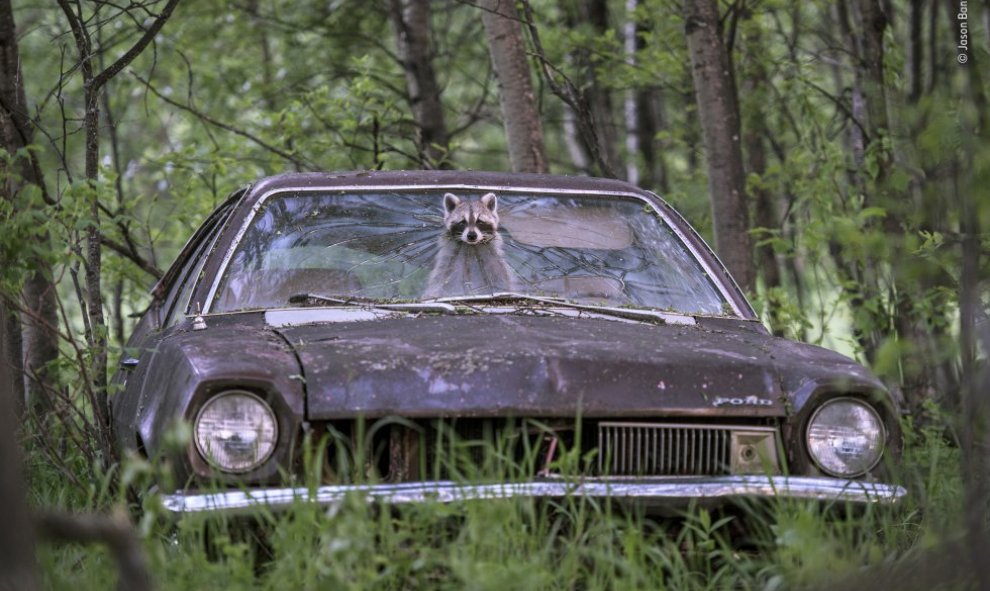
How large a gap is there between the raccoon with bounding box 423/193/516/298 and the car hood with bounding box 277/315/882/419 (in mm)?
577

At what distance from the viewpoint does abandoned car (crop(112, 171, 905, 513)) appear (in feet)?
10.9

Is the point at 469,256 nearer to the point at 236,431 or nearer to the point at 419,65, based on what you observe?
the point at 236,431

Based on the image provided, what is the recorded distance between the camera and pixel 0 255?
16.1 feet

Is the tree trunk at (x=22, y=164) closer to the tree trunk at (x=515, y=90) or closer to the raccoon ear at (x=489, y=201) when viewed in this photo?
the raccoon ear at (x=489, y=201)

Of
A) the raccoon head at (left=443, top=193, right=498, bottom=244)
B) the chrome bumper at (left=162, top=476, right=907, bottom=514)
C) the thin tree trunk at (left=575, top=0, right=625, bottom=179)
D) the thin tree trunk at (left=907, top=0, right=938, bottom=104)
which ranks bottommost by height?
the chrome bumper at (left=162, top=476, right=907, bottom=514)

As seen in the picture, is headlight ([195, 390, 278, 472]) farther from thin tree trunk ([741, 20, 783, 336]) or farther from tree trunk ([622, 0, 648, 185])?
tree trunk ([622, 0, 648, 185])

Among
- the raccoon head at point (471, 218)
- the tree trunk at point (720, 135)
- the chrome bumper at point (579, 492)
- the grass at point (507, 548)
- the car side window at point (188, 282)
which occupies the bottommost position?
the grass at point (507, 548)

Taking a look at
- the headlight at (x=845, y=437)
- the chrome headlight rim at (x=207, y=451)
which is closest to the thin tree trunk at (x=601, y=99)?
the headlight at (x=845, y=437)

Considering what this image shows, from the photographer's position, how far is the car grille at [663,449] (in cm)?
351

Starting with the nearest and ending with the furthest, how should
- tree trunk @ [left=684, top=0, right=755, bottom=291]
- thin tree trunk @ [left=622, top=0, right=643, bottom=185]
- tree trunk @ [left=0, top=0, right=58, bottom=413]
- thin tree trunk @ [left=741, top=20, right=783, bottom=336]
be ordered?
tree trunk @ [left=0, top=0, right=58, bottom=413], tree trunk @ [left=684, top=0, right=755, bottom=291], thin tree trunk @ [left=741, top=20, right=783, bottom=336], thin tree trunk @ [left=622, top=0, right=643, bottom=185]

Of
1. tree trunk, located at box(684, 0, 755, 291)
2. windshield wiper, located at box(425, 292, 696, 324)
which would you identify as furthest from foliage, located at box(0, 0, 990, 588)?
windshield wiper, located at box(425, 292, 696, 324)

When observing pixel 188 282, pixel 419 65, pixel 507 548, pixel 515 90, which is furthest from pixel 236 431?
pixel 419 65

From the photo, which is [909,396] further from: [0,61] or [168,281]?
[0,61]

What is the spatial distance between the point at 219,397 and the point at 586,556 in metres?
1.05
